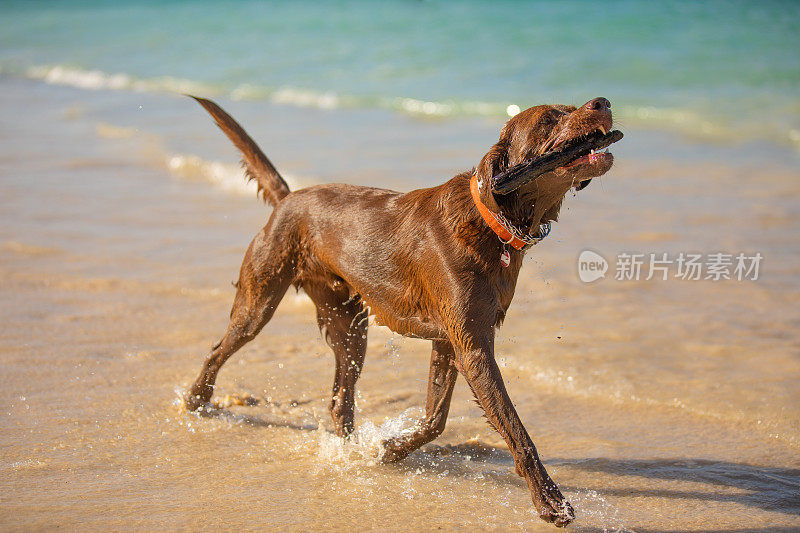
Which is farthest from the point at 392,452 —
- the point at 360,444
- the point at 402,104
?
the point at 402,104

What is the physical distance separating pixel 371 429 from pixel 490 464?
0.65 m

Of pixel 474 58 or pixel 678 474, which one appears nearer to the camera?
pixel 678 474

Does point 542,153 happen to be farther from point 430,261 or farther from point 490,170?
point 430,261

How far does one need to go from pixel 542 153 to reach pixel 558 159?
0.09 metres

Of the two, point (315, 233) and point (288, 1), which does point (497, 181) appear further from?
point (288, 1)

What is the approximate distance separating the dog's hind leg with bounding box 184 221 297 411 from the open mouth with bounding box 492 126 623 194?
57.8 inches

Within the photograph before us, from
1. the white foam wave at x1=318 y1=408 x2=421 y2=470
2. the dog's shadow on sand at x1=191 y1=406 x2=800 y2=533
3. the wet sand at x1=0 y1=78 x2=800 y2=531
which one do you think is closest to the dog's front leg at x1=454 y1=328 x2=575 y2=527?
the wet sand at x1=0 y1=78 x2=800 y2=531

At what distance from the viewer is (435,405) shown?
4.18 metres

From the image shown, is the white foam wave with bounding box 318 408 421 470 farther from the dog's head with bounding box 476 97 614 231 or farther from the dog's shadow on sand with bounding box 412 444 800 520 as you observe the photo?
the dog's head with bounding box 476 97 614 231

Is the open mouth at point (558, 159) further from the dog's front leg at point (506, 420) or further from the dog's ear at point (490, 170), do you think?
the dog's front leg at point (506, 420)

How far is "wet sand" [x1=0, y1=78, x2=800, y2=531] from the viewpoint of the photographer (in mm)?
3809

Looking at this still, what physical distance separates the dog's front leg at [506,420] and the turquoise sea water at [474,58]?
9.48 meters

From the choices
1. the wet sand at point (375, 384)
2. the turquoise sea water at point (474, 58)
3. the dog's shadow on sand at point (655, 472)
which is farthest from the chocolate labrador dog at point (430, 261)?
the turquoise sea water at point (474, 58)

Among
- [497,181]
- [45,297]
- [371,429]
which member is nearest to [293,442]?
[371,429]
